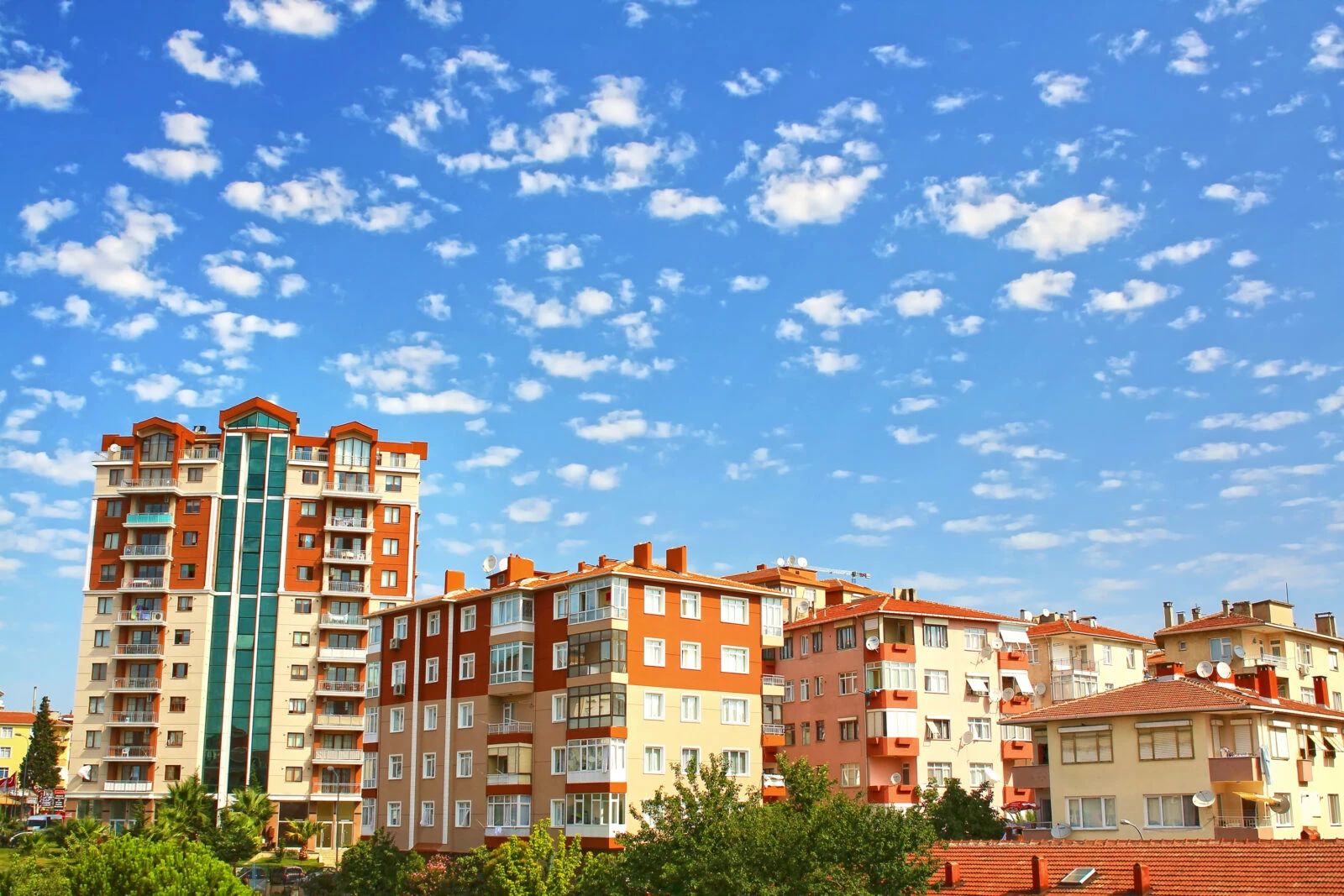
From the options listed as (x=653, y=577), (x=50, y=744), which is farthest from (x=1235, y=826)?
(x=50, y=744)

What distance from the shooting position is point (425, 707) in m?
75.9

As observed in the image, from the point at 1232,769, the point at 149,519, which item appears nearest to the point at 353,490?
the point at 149,519

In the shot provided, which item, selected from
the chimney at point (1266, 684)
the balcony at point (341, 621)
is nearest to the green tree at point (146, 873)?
the chimney at point (1266, 684)

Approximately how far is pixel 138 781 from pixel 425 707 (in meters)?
43.7

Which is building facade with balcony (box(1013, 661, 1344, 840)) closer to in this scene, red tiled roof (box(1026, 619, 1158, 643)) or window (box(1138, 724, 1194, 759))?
window (box(1138, 724, 1194, 759))

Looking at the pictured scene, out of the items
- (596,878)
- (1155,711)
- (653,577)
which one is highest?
(653,577)

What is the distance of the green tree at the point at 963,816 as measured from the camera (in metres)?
64.6

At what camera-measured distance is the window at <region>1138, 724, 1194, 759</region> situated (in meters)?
53.6

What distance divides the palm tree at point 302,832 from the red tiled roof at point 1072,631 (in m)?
56.9

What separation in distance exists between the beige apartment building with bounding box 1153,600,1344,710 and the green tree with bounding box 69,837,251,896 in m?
64.3

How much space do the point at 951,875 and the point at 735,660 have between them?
98.1 feet

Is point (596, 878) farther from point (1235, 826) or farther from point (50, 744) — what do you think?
point (50, 744)

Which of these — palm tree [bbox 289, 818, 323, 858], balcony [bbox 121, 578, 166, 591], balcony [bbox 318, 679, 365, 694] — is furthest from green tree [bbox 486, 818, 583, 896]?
balcony [bbox 121, 578, 166, 591]

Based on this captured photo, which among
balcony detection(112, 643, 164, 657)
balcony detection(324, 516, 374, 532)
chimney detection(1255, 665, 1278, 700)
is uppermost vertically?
balcony detection(324, 516, 374, 532)
